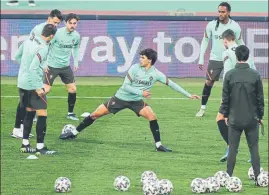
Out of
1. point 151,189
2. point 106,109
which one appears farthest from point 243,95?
point 106,109

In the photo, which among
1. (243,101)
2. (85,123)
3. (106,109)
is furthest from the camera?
(85,123)

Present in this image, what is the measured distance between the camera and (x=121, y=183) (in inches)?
616

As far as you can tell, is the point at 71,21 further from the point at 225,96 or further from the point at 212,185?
the point at 212,185

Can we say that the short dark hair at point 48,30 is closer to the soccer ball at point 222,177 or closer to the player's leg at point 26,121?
the player's leg at point 26,121

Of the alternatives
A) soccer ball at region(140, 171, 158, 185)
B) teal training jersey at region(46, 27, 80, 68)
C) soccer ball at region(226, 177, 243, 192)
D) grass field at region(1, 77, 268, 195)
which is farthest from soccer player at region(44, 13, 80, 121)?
soccer ball at region(226, 177, 243, 192)

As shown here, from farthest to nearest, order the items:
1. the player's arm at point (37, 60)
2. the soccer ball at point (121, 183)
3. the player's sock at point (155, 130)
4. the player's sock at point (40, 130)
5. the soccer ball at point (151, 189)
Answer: the player's sock at point (155, 130)
the player's sock at point (40, 130)
the player's arm at point (37, 60)
the soccer ball at point (121, 183)
the soccer ball at point (151, 189)

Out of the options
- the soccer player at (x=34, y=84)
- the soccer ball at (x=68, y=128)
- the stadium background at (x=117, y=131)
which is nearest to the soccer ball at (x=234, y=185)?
the stadium background at (x=117, y=131)

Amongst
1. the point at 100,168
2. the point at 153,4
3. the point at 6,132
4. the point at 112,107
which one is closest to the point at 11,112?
the point at 6,132

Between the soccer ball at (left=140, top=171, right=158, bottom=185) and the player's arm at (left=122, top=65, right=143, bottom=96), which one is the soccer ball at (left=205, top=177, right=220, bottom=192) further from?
the player's arm at (left=122, top=65, right=143, bottom=96)

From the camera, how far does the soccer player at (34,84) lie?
60.2 ft

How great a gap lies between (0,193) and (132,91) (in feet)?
13.9

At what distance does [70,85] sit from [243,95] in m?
7.48

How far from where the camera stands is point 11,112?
78.0 ft

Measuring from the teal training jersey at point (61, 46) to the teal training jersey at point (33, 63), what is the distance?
339 centimetres
